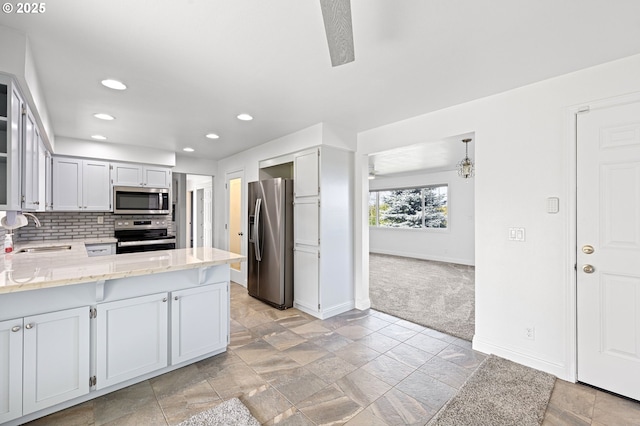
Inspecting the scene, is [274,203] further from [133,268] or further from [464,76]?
[464,76]

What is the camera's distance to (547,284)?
2430 millimetres

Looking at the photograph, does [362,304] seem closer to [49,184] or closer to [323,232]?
[323,232]

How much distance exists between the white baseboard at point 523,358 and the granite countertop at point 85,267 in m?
2.49

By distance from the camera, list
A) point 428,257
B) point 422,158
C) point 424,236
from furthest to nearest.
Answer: point 424,236 < point 428,257 < point 422,158

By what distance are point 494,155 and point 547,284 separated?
1.21 metres

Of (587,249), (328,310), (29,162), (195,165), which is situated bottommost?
(328,310)

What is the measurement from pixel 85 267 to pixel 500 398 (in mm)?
3178

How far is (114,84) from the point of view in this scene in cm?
248

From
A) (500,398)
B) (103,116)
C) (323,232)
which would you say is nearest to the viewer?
(500,398)

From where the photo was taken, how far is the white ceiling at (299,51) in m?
1.60

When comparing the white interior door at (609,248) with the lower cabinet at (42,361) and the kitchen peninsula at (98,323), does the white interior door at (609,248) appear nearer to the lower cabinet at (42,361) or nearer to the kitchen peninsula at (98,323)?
the kitchen peninsula at (98,323)

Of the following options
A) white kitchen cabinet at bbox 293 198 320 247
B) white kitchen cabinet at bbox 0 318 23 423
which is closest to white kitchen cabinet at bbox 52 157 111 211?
A: white kitchen cabinet at bbox 293 198 320 247

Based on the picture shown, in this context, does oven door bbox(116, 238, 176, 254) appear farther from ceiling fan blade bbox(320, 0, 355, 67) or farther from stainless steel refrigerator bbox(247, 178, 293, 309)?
ceiling fan blade bbox(320, 0, 355, 67)

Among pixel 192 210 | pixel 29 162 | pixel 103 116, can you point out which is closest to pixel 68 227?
pixel 103 116
